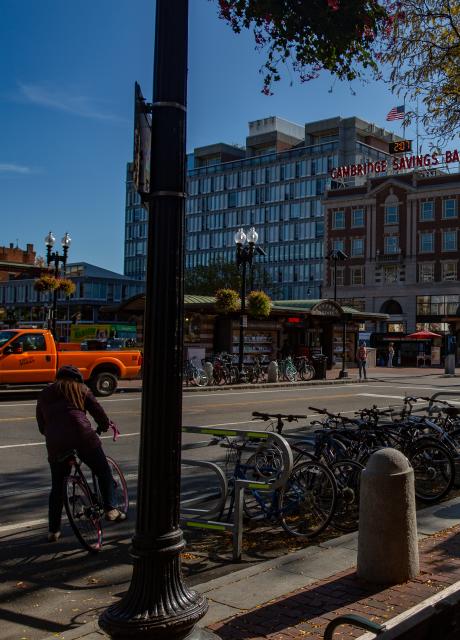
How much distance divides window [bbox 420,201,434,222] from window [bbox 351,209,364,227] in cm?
665

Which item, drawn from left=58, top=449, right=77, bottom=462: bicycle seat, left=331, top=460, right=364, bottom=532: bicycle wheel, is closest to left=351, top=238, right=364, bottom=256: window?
left=331, top=460, right=364, bottom=532: bicycle wheel

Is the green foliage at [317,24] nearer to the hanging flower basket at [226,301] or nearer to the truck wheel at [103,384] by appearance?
the truck wheel at [103,384]

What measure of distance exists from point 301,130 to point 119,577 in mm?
117827

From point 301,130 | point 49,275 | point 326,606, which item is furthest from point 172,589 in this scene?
point 301,130

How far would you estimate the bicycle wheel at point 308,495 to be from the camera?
6466 millimetres

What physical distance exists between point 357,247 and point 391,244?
3.95 m

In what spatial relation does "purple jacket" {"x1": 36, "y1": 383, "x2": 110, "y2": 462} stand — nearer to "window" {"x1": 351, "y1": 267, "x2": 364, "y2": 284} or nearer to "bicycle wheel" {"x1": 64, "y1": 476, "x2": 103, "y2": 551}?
"bicycle wheel" {"x1": 64, "y1": 476, "x2": 103, "y2": 551}

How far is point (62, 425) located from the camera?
20.2 ft

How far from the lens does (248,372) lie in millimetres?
28500

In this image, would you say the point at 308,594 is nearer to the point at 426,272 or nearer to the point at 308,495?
the point at 308,495

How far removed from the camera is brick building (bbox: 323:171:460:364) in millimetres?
65875

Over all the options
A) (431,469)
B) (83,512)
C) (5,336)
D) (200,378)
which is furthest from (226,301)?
(83,512)

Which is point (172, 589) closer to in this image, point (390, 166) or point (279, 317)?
point (279, 317)

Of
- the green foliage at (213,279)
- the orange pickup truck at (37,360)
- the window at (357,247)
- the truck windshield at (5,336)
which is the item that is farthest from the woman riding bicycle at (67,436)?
the green foliage at (213,279)
